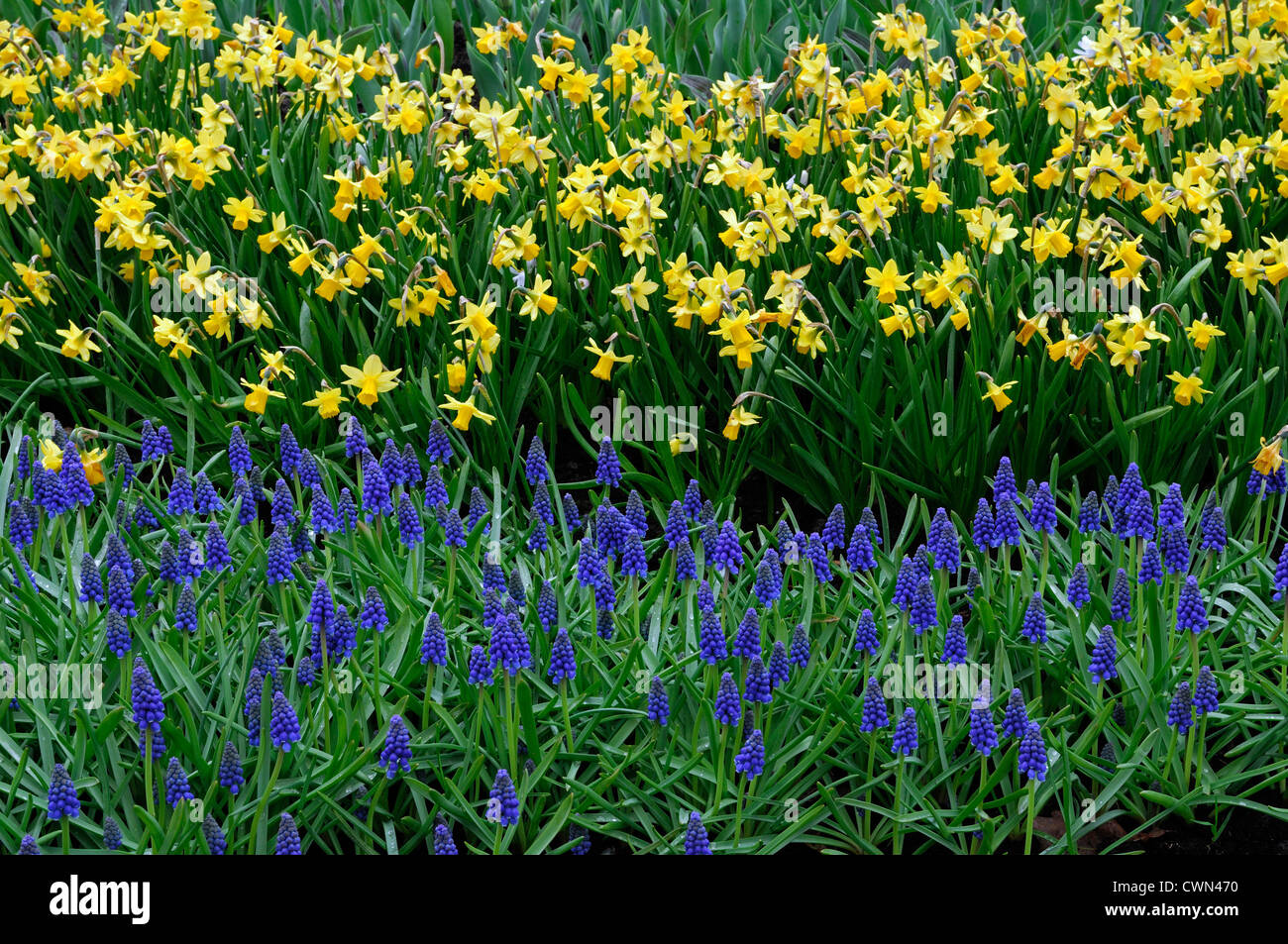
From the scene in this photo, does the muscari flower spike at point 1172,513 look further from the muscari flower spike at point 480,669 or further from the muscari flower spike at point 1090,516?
the muscari flower spike at point 480,669

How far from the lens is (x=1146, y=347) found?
367cm

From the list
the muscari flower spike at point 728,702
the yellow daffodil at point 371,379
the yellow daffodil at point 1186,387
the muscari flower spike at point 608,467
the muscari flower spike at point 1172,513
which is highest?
the yellow daffodil at point 371,379

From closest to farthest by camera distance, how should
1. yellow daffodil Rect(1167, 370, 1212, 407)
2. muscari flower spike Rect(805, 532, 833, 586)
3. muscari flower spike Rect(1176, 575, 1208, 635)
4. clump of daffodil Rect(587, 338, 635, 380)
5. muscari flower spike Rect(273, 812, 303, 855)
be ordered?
muscari flower spike Rect(273, 812, 303, 855), muscari flower spike Rect(1176, 575, 1208, 635), muscari flower spike Rect(805, 532, 833, 586), yellow daffodil Rect(1167, 370, 1212, 407), clump of daffodil Rect(587, 338, 635, 380)

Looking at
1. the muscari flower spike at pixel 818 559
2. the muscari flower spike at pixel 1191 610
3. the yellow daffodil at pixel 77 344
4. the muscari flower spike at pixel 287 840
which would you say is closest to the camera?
the muscari flower spike at pixel 287 840

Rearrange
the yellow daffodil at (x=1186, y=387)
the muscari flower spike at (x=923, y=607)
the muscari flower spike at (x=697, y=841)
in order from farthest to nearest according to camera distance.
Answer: the yellow daffodil at (x=1186, y=387) < the muscari flower spike at (x=923, y=607) < the muscari flower spike at (x=697, y=841)

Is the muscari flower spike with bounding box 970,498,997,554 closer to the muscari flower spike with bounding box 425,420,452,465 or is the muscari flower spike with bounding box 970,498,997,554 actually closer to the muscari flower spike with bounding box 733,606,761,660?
the muscari flower spike with bounding box 733,606,761,660

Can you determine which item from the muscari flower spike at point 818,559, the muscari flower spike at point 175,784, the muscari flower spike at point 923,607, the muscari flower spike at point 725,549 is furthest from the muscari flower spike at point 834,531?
the muscari flower spike at point 175,784

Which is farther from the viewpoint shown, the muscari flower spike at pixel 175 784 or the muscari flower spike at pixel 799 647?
the muscari flower spike at pixel 799 647

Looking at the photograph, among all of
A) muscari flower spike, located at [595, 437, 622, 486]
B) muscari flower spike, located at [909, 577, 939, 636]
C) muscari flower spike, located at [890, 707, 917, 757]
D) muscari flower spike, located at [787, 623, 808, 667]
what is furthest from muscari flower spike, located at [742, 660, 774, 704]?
muscari flower spike, located at [595, 437, 622, 486]

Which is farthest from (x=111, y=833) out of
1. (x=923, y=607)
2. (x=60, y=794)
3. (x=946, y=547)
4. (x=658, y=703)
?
(x=946, y=547)

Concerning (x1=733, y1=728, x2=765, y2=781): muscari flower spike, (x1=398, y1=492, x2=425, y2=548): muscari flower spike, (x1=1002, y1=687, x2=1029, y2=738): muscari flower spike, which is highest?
(x1=398, y1=492, x2=425, y2=548): muscari flower spike

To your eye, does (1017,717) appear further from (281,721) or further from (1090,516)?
(281,721)

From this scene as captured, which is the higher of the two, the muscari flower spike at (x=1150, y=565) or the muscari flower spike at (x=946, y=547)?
the muscari flower spike at (x=946, y=547)
